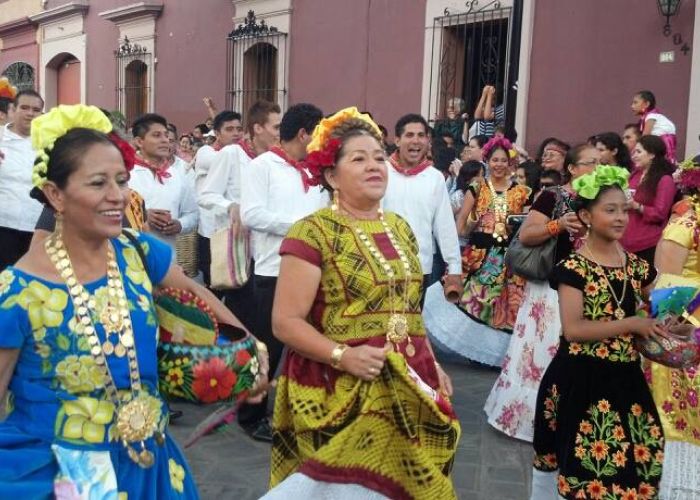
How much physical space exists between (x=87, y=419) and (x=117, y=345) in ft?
0.74

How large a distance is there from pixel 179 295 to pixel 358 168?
103 cm

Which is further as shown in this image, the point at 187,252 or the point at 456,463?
the point at 187,252

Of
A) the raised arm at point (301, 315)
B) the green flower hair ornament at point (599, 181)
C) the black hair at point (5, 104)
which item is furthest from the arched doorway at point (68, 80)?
the raised arm at point (301, 315)

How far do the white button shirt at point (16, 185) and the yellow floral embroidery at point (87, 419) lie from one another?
4.45 metres

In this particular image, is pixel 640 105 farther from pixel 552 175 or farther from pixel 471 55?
pixel 471 55

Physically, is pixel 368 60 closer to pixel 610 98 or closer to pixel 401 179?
pixel 610 98

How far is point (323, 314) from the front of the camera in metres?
3.34

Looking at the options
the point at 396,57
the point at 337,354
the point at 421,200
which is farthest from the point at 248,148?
the point at 396,57

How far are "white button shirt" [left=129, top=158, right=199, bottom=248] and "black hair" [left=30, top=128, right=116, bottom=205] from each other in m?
3.35

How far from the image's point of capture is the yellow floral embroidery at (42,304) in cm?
242

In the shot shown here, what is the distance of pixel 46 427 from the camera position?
246 cm

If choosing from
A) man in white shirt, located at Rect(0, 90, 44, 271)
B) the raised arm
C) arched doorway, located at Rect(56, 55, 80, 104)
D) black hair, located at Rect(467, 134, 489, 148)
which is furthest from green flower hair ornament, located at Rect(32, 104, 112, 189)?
arched doorway, located at Rect(56, 55, 80, 104)

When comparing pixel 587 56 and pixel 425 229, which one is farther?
pixel 587 56

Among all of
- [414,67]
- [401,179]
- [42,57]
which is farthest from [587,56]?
[42,57]
